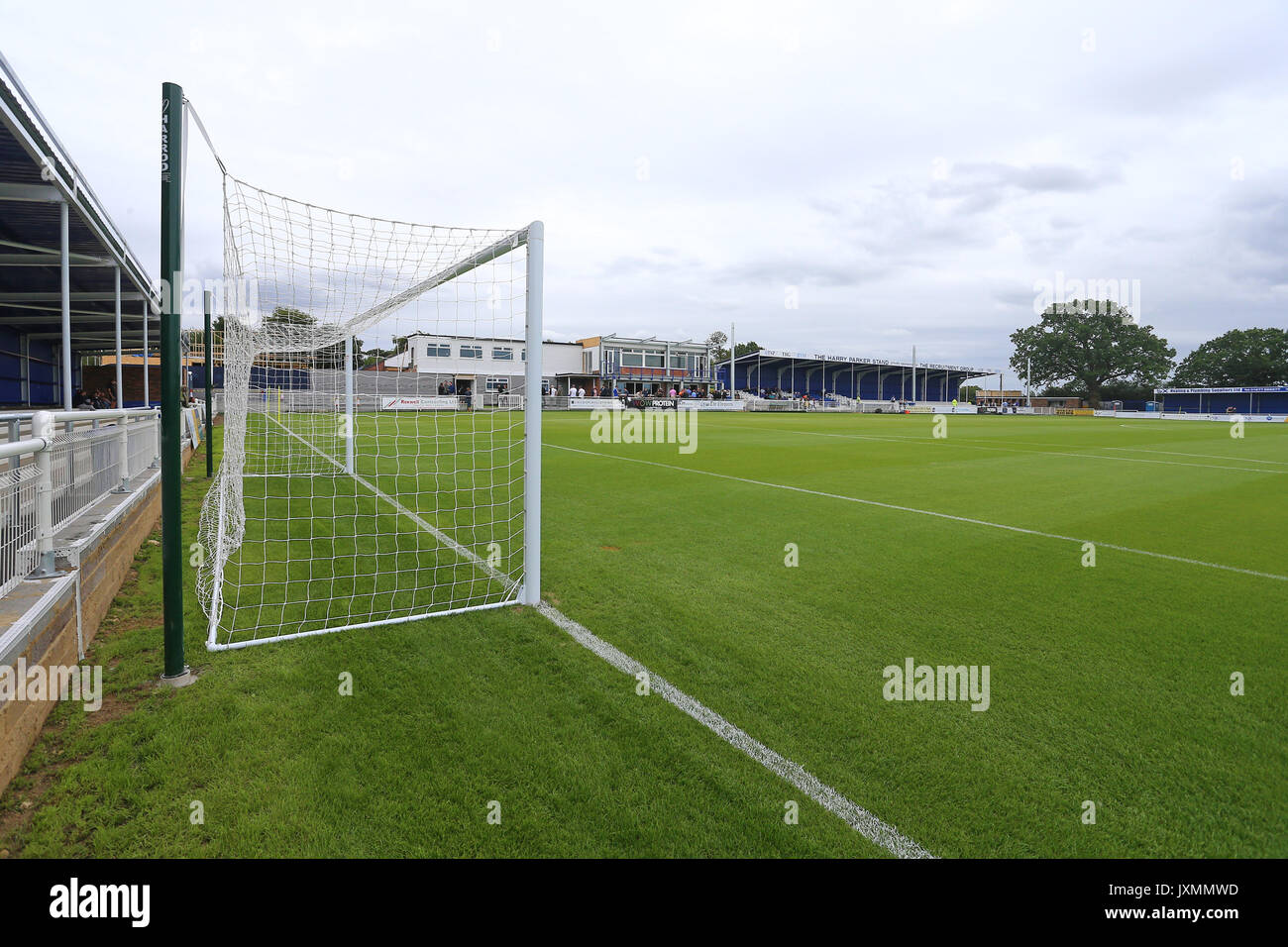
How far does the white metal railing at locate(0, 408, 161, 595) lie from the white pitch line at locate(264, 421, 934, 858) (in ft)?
10.00

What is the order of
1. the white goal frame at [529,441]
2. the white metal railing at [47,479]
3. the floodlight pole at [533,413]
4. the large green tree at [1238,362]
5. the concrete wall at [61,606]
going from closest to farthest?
the concrete wall at [61,606] < the white metal railing at [47,479] < the white goal frame at [529,441] < the floodlight pole at [533,413] < the large green tree at [1238,362]

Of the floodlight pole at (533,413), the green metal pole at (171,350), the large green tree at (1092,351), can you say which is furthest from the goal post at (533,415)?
the large green tree at (1092,351)

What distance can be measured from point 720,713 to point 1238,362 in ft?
393

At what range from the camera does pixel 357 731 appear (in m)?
3.24

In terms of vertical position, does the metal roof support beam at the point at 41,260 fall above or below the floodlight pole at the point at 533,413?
above

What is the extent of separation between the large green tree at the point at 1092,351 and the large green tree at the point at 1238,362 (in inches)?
259

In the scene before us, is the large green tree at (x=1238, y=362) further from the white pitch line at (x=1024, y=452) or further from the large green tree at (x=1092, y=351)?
the white pitch line at (x=1024, y=452)

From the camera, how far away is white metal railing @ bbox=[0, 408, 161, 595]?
3609 millimetres

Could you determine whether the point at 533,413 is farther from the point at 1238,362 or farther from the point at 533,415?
the point at 1238,362

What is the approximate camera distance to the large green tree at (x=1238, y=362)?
291 ft

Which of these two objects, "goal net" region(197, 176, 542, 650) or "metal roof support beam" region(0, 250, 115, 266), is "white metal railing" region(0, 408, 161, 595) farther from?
"metal roof support beam" region(0, 250, 115, 266)

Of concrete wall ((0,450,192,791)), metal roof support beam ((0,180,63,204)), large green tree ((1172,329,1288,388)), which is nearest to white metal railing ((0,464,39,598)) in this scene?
concrete wall ((0,450,192,791))

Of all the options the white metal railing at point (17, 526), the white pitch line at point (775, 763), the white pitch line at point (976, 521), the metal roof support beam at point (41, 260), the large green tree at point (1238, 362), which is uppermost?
the large green tree at point (1238, 362)

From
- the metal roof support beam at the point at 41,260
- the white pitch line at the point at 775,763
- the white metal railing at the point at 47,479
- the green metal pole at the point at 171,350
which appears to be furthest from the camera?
the metal roof support beam at the point at 41,260
